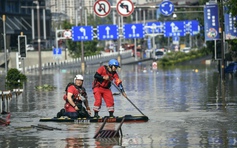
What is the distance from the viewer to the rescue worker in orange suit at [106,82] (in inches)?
782

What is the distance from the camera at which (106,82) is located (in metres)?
20.1

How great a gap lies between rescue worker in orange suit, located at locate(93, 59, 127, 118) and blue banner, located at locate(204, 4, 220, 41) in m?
27.6

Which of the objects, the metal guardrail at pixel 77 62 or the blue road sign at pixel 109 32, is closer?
the blue road sign at pixel 109 32

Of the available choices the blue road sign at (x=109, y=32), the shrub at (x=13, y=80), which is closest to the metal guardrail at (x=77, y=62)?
the blue road sign at (x=109, y=32)

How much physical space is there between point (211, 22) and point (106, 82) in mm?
28177

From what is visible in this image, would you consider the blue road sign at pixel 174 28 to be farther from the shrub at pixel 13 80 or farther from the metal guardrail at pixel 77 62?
the shrub at pixel 13 80

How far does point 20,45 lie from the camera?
51469mm

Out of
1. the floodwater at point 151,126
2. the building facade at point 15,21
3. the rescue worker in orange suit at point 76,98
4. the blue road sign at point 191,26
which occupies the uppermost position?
the building facade at point 15,21

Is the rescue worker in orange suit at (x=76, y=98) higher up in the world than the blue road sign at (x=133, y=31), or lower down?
lower down

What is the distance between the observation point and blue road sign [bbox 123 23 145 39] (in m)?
90.4

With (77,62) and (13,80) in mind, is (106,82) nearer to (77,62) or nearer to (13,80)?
(13,80)

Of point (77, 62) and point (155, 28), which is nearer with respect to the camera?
point (155, 28)

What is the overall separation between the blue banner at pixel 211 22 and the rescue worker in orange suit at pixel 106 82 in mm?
27573

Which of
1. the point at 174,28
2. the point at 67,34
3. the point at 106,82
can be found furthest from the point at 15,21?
the point at 106,82
